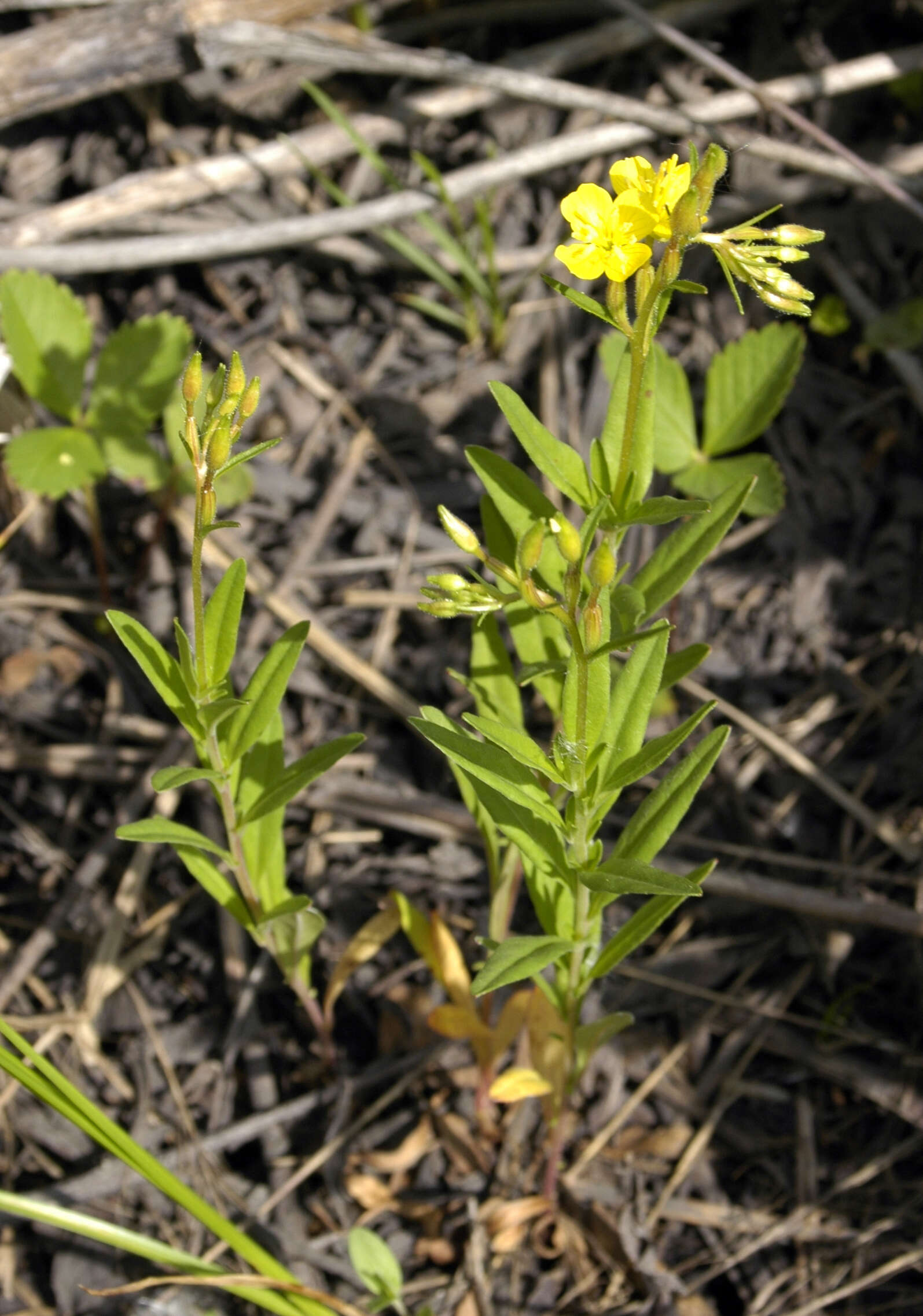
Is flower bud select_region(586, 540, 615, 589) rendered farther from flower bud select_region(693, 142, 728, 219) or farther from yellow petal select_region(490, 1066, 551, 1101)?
yellow petal select_region(490, 1066, 551, 1101)

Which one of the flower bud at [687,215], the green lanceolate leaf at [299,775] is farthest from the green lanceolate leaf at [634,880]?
the flower bud at [687,215]

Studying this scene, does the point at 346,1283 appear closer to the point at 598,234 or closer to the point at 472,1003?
the point at 472,1003

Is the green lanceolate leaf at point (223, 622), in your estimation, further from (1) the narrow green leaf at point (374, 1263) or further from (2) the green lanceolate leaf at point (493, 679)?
(1) the narrow green leaf at point (374, 1263)

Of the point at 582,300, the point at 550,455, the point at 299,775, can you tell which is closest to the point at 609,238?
the point at 582,300

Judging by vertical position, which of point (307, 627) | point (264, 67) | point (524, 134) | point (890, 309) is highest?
point (264, 67)

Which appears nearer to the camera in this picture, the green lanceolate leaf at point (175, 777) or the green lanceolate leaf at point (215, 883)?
the green lanceolate leaf at point (175, 777)

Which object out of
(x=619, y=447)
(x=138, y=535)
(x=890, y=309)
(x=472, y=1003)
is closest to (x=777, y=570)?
(x=890, y=309)
